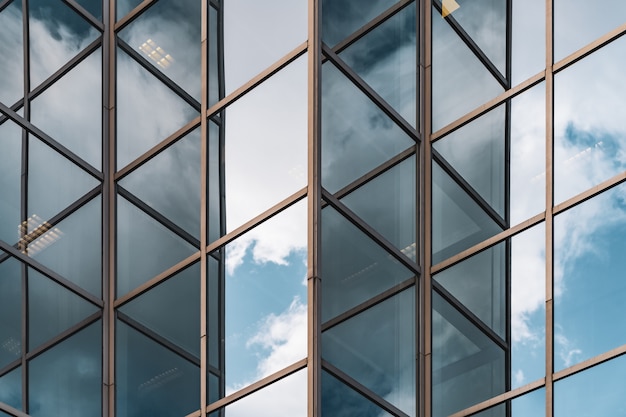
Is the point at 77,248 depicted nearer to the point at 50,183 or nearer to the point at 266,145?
the point at 50,183

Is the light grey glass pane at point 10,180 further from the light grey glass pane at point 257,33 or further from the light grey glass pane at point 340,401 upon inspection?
the light grey glass pane at point 340,401

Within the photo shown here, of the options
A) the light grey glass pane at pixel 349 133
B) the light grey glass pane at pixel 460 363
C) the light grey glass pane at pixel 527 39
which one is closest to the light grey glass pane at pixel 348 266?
the light grey glass pane at pixel 349 133

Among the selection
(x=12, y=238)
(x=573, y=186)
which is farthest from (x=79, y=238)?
(x=573, y=186)

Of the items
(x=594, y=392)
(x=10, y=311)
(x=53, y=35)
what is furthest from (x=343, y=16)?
(x=10, y=311)

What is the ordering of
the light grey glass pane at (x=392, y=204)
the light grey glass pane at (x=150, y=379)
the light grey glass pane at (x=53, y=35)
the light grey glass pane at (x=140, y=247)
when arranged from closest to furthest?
the light grey glass pane at (x=392, y=204) → the light grey glass pane at (x=150, y=379) → the light grey glass pane at (x=140, y=247) → the light grey glass pane at (x=53, y=35)

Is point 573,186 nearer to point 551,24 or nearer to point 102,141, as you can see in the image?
point 551,24

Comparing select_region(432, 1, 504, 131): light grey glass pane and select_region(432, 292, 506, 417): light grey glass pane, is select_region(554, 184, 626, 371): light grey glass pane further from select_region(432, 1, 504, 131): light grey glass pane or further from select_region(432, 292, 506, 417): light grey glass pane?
select_region(432, 1, 504, 131): light grey glass pane

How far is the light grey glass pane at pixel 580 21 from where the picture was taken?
62.5 feet

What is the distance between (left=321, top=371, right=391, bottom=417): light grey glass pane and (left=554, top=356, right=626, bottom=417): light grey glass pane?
2.71 metres

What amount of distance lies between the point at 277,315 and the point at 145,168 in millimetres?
4274

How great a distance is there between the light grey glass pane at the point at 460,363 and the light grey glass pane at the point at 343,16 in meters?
4.28

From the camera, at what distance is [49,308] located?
20422 mm

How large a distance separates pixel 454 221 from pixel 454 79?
2405 millimetres

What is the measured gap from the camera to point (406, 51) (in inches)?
799
